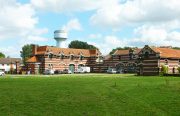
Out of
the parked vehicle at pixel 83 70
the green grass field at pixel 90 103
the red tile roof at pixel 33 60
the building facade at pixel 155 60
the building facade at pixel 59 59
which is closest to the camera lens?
the green grass field at pixel 90 103

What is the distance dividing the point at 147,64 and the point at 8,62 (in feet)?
194

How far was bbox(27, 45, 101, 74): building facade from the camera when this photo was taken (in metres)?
99.3

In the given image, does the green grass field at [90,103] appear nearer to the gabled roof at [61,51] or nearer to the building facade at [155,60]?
the building facade at [155,60]

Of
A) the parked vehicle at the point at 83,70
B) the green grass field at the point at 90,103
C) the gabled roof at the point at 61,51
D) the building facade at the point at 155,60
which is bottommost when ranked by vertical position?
the green grass field at the point at 90,103

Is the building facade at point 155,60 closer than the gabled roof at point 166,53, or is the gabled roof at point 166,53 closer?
the building facade at point 155,60

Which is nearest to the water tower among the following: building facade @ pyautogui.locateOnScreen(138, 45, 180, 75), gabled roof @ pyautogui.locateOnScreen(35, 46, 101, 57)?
gabled roof @ pyautogui.locateOnScreen(35, 46, 101, 57)

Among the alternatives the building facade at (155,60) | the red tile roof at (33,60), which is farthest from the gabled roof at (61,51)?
the building facade at (155,60)

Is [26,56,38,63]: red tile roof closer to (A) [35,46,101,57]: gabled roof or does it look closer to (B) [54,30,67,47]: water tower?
(A) [35,46,101,57]: gabled roof

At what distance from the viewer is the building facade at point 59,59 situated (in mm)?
99312

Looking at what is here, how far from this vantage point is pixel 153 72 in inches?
3179

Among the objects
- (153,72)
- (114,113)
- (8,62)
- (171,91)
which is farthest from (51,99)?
(8,62)

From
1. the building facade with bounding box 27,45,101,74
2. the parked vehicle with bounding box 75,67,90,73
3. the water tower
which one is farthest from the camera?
the water tower

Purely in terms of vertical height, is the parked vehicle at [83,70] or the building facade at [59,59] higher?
the building facade at [59,59]

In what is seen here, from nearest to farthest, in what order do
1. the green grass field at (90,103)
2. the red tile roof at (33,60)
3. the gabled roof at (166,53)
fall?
1. the green grass field at (90,103)
2. the gabled roof at (166,53)
3. the red tile roof at (33,60)
